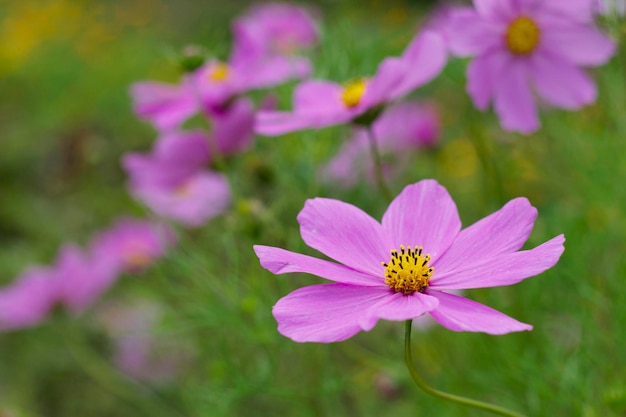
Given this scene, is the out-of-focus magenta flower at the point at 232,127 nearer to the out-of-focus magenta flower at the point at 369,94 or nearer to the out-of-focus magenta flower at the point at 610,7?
the out-of-focus magenta flower at the point at 369,94

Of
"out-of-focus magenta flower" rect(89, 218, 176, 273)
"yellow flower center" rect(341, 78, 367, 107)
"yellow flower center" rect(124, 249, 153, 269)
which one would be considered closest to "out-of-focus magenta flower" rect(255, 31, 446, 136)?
Result: "yellow flower center" rect(341, 78, 367, 107)

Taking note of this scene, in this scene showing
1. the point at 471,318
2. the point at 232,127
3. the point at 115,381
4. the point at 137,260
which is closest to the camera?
the point at 471,318

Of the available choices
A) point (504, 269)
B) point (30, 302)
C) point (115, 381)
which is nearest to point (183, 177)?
point (30, 302)

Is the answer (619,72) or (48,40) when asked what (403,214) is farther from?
(48,40)

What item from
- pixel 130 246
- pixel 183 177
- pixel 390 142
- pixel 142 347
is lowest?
pixel 142 347

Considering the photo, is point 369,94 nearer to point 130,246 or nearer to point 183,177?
point 183,177

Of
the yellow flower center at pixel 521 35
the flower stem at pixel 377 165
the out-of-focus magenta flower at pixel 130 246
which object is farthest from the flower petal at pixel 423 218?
the out-of-focus magenta flower at pixel 130 246

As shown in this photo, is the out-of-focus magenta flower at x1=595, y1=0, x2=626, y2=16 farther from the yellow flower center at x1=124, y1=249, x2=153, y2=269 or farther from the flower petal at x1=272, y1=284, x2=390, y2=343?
the yellow flower center at x1=124, y1=249, x2=153, y2=269

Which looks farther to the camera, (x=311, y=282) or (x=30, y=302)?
(x=30, y=302)

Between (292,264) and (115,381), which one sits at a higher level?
(292,264)
